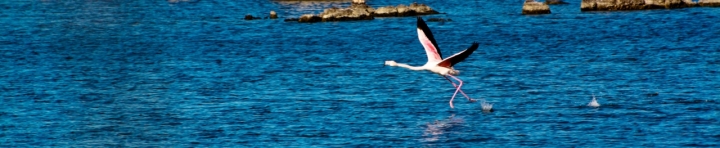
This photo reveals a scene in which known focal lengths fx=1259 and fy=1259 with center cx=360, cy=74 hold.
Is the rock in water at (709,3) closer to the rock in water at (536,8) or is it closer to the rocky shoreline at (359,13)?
the rock in water at (536,8)

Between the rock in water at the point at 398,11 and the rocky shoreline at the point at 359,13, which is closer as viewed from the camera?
the rocky shoreline at the point at 359,13

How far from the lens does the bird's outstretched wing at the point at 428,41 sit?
26984mm

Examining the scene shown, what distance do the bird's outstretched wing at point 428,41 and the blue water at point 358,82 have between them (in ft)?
6.09

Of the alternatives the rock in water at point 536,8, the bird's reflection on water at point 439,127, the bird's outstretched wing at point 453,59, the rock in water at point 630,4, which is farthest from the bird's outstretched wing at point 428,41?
the rock in water at point 630,4

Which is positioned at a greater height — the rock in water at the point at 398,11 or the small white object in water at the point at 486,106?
the small white object in water at the point at 486,106

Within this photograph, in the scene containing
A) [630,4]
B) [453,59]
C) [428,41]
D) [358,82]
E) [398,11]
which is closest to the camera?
[453,59]

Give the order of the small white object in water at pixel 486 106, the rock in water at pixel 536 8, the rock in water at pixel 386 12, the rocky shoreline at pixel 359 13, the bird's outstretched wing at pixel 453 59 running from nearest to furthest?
the bird's outstretched wing at pixel 453 59 < the small white object in water at pixel 486 106 < the rocky shoreline at pixel 359 13 < the rock in water at pixel 386 12 < the rock in water at pixel 536 8

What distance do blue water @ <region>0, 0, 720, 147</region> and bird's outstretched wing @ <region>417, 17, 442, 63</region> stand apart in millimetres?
1857

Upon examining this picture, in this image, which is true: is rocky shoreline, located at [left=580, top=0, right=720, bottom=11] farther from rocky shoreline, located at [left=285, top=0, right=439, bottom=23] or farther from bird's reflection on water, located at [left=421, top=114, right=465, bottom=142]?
bird's reflection on water, located at [left=421, top=114, right=465, bottom=142]

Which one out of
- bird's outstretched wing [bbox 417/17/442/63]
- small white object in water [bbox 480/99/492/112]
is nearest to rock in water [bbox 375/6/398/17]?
small white object in water [bbox 480/99/492/112]

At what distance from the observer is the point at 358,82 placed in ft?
140

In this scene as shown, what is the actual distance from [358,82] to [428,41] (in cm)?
1491

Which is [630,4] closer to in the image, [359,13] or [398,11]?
[398,11]

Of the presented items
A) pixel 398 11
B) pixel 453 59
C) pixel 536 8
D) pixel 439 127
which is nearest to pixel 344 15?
pixel 398 11
